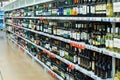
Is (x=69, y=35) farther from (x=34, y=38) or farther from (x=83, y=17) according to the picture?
(x=34, y=38)

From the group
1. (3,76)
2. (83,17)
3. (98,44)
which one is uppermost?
(83,17)

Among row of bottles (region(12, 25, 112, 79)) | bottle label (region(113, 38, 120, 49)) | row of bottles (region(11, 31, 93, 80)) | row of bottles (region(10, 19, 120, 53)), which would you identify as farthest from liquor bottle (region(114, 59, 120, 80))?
row of bottles (region(11, 31, 93, 80))

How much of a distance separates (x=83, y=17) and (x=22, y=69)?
13.3 feet

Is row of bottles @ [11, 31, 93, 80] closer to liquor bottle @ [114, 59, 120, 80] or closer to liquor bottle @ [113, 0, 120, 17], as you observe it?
liquor bottle @ [114, 59, 120, 80]

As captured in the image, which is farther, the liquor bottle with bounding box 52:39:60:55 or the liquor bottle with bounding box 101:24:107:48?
the liquor bottle with bounding box 52:39:60:55

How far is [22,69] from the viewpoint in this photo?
7.54 meters

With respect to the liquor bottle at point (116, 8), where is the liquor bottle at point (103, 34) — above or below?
below

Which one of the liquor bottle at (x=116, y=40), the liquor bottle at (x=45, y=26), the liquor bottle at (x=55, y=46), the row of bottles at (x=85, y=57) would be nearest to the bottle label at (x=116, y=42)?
the liquor bottle at (x=116, y=40)

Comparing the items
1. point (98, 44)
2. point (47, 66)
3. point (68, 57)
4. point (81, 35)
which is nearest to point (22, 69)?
point (47, 66)

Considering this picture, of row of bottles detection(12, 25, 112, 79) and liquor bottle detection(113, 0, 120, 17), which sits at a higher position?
liquor bottle detection(113, 0, 120, 17)

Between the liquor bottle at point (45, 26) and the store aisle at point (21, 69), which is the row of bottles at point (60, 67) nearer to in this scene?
the store aisle at point (21, 69)

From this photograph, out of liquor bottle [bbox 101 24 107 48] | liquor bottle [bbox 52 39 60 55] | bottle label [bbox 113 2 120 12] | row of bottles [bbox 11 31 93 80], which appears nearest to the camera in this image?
bottle label [bbox 113 2 120 12]

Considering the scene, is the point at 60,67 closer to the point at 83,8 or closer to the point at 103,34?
the point at 83,8

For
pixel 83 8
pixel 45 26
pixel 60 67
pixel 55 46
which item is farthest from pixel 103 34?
pixel 45 26
